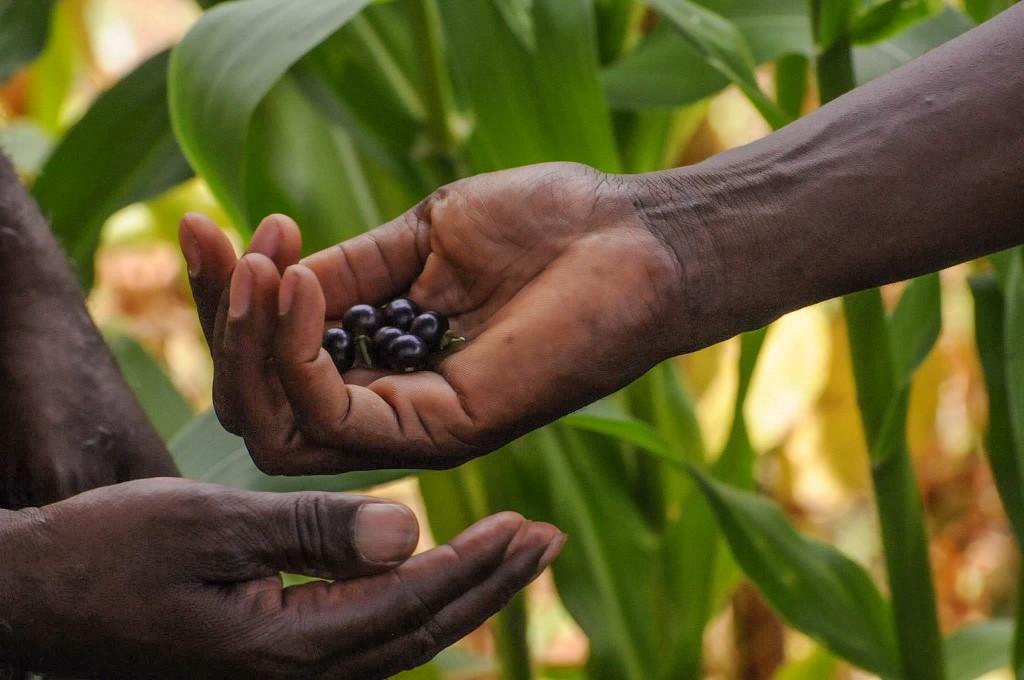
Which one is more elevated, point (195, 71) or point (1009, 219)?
point (195, 71)

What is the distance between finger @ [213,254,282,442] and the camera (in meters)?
0.37

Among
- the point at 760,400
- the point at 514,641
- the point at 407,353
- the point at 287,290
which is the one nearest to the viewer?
the point at 287,290

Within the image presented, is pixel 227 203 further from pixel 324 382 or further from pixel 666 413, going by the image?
pixel 666 413

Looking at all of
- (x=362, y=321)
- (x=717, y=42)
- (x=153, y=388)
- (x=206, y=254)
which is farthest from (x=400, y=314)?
(x=153, y=388)

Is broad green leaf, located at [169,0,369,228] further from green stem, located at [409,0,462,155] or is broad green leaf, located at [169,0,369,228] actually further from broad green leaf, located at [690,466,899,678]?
broad green leaf, located at [690,466,899,678]

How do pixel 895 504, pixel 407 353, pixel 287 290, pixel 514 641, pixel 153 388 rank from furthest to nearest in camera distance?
1. pixel 153 388
2. pixel 514 641
3. pixel 895 504
4. pixel 407 353
5. pixel 287 290

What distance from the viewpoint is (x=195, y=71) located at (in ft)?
1.76

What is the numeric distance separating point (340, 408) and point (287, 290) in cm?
6

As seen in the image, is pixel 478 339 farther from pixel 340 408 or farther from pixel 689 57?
pixel 689 57

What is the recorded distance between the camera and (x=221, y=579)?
0.39m

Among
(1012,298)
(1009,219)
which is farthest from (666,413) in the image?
(1009,219)

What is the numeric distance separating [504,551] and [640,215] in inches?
6.7

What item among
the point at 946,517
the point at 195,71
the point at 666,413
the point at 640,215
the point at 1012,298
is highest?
the point at 195,71

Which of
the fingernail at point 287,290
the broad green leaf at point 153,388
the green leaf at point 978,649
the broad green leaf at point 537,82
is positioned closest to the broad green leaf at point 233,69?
the broad green leaf at point 537,82
